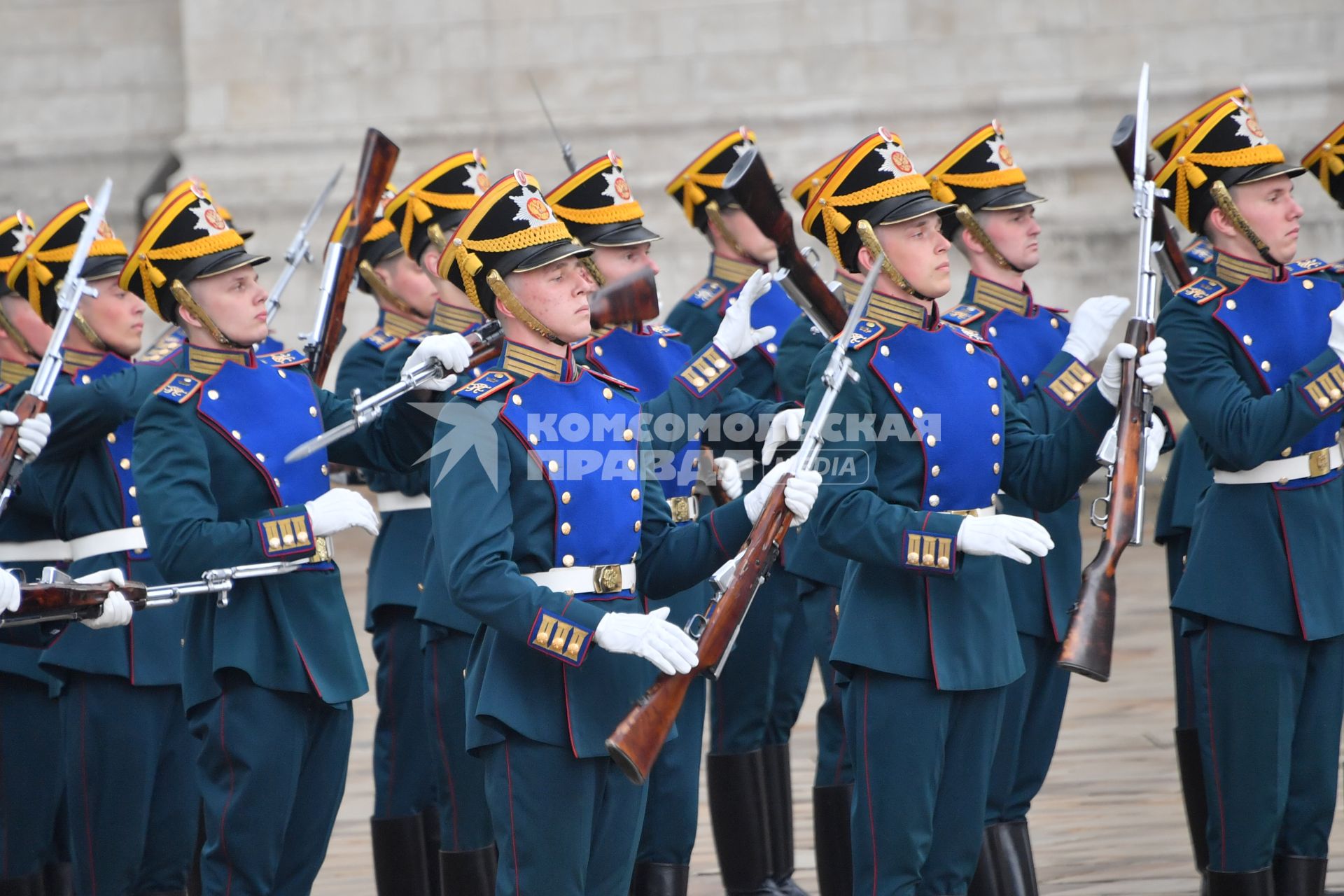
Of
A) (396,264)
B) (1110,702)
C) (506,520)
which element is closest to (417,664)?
(396,264)

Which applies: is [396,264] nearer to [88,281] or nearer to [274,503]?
[88,281]

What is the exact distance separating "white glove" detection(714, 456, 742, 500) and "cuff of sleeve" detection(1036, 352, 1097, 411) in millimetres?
1099

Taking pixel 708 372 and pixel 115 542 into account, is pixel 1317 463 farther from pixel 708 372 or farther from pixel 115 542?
pixel 115 542

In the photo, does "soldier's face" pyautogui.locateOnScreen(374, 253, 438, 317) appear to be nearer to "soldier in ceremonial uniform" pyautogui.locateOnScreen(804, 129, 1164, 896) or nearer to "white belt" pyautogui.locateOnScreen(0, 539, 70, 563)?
"white belt" pyautogui.locateOnScreen(0, 539, 70, 563)

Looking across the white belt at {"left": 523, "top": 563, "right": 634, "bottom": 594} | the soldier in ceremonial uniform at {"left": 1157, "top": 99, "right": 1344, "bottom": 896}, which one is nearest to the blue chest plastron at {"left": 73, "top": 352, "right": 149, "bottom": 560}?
the white belt at {"left": 523, "top": 563, "right": 634, "bottom": 594}

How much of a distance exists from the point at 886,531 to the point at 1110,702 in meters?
3.87

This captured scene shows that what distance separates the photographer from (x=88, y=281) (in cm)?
532

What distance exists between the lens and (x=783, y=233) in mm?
5324

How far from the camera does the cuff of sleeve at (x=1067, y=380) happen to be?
4730 mm

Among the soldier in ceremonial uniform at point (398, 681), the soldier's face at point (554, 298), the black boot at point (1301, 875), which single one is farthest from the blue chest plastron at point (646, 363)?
the black boot at point (1301, 875)

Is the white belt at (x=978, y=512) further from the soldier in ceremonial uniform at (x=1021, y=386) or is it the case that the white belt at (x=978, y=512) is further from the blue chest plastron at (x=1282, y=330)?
the blue chest plastron at (x=1282, y=330)

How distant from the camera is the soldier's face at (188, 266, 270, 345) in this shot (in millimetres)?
4562

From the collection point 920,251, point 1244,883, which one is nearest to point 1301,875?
point 1244,883

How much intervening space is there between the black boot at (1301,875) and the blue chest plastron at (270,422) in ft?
8.35
